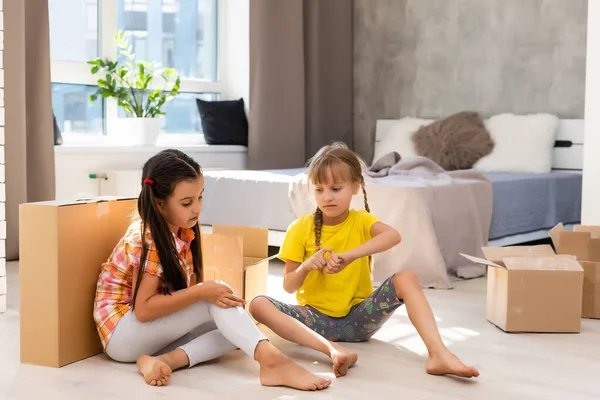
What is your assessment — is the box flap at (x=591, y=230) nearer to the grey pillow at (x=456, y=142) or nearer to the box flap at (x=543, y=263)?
the box flap at (x=543, y=263)

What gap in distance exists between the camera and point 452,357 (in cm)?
209

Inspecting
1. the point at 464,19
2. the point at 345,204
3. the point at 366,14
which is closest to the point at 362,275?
the point at 345,204

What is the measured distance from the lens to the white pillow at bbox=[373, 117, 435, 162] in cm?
513

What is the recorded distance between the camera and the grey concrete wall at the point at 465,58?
4.78 metres

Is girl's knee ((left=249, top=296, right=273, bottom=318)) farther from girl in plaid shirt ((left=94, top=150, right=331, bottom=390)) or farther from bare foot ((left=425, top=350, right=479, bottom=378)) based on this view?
bare foot ((left=425, top=350, right=479, bottom=378))

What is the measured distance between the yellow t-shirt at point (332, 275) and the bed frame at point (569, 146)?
2.63 m

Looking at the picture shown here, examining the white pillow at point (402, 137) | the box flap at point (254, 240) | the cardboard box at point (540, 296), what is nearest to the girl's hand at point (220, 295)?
the box flap at point (254, 240)

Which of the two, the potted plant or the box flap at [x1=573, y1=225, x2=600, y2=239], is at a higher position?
the potted plant

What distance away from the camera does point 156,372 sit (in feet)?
6.57

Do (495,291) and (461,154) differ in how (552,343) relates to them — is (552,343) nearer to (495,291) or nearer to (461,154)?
(495,291)

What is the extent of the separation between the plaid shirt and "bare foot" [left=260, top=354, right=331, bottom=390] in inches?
14.5

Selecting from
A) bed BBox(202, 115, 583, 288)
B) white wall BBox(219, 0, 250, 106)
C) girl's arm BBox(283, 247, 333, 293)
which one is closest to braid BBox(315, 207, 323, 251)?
girl's arm BBox(283, 247, 333, 293)

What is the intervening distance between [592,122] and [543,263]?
1.25 m

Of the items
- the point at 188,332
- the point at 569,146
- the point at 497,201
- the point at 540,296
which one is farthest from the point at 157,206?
the point at 569,146
